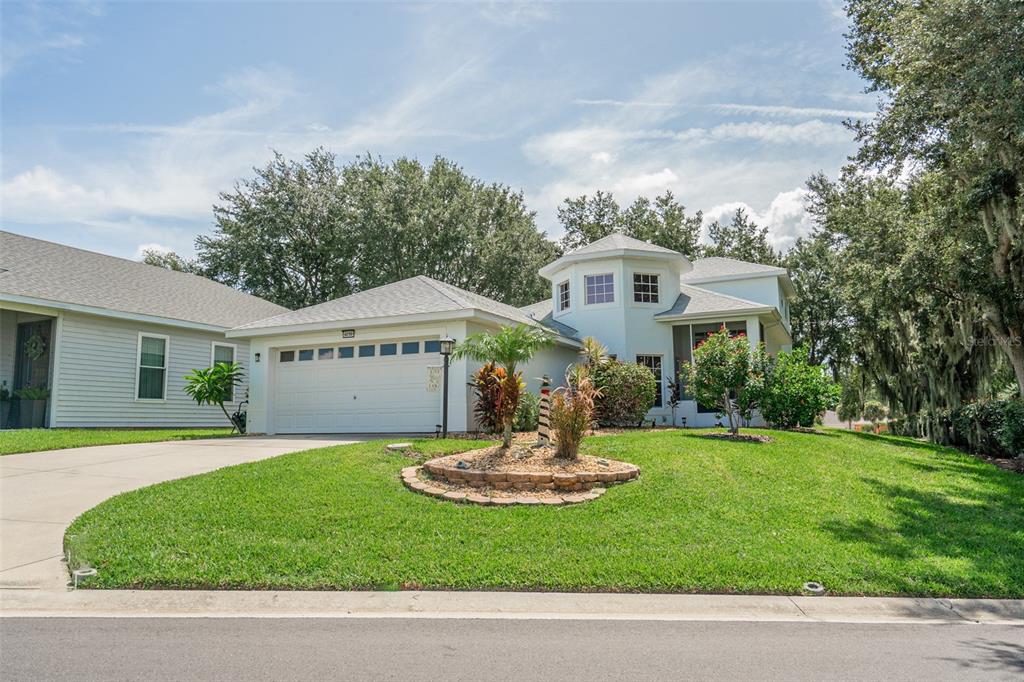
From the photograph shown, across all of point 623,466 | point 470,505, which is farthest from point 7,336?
point 623,466

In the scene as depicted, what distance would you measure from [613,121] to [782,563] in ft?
35.6

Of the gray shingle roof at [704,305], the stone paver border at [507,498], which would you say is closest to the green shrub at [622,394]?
the gray shingle roof at [704,305]

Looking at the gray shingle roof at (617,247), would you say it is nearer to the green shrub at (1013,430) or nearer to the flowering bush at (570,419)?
the green shrub at (1013,430)

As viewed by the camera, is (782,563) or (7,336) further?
(7,336)

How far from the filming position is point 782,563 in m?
5.86

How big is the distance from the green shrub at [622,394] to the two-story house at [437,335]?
176 centimetres

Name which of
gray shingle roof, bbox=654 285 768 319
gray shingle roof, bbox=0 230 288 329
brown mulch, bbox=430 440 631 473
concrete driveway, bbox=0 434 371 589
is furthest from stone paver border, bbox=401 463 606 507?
gray shingle roof, bbox=0 230 288 329

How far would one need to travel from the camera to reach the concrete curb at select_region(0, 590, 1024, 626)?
4.94 m

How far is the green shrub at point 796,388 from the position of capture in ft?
45.2

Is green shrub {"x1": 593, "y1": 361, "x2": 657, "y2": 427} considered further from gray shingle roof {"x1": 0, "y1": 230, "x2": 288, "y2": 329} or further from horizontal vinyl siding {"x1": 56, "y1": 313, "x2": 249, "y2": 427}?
horizontal vinyl siding {"x1": 56, "y1": 313, "x2": 249, "y2": 427}

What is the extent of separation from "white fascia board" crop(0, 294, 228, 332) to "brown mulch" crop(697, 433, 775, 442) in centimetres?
1478

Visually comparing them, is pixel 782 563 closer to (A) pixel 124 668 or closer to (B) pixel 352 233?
(A) pixel 124 668

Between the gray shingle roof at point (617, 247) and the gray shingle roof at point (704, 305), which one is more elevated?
the gray shingle roof at point (617, 247)

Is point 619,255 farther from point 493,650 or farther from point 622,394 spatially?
point 493,650
